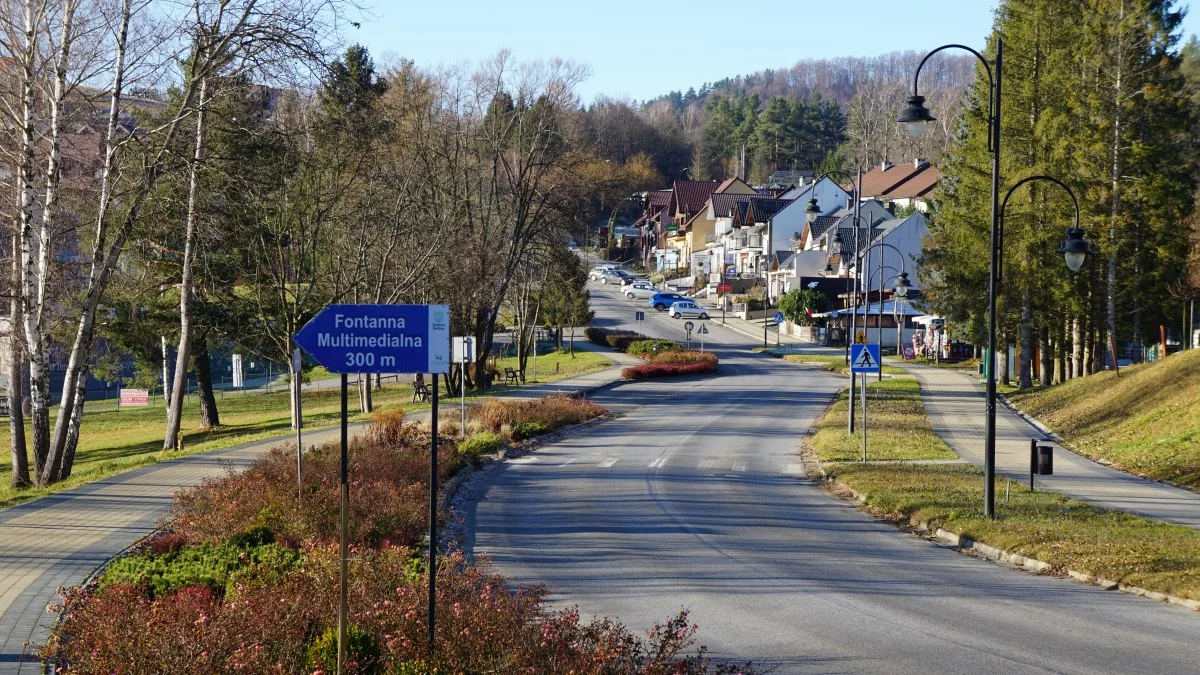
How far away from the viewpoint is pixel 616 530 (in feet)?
52.6

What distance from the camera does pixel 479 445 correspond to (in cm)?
2545

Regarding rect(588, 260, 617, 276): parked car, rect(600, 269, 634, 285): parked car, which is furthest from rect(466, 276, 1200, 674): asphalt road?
rect(588, 260, 617, 276): parked car

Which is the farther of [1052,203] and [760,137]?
[760,137]

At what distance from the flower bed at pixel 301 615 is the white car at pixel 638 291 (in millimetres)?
87593

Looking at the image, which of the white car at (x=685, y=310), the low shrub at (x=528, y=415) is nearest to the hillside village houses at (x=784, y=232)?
the white car at (x=685, y=310)

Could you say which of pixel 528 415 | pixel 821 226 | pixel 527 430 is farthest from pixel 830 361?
pixel 527 430

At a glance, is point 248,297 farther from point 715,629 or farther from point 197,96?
point 715,629

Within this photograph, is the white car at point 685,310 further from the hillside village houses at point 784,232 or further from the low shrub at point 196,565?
the low shrub at point 196,565

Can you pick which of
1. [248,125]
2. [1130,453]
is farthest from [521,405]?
[1130,453]

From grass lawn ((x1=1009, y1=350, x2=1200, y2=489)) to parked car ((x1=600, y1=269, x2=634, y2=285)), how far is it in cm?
7469

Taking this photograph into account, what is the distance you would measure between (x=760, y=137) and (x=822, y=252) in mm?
60248

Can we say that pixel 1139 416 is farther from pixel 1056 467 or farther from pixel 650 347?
pixel 650 347

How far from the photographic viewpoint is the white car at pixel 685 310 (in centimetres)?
8706

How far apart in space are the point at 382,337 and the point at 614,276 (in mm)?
107228
